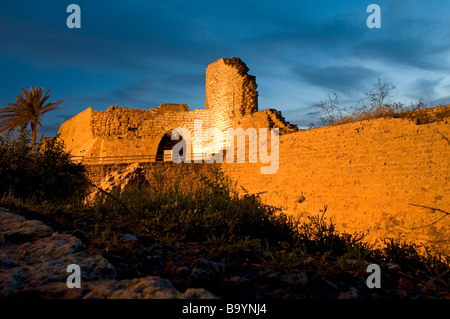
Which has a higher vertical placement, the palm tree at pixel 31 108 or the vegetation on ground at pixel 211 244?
the palm tree at pixel 31 108

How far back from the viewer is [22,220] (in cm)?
297

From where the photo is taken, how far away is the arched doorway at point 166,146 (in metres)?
19.6

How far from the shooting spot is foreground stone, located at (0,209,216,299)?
1493mm

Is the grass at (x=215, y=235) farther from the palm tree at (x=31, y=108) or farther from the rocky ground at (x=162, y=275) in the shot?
the palm tree at (x=31, y=108)

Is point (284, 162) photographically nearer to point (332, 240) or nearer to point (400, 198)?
point (400, 198)

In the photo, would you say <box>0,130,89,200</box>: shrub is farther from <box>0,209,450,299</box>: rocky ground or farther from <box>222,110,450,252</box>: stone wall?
<box>222,110,450,252</box>: stone wall

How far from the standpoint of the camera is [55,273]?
70.3 inches

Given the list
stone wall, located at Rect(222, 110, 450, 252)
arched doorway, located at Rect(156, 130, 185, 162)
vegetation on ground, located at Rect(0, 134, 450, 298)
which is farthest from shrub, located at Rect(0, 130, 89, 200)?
arched doorway, located at Rect(156, 130, 185, 162)

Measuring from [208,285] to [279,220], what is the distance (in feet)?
8.65

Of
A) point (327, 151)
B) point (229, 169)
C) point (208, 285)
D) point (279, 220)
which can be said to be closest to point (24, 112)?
point (229, 169)

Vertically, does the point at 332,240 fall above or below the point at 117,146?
below

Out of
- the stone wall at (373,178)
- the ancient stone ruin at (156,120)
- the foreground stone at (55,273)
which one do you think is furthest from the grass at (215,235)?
the ancient stone ruin at (156,120)

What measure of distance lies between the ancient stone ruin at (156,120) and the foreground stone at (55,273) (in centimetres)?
1562

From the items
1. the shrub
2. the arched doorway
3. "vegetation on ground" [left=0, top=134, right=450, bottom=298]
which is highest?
the arched doorway
